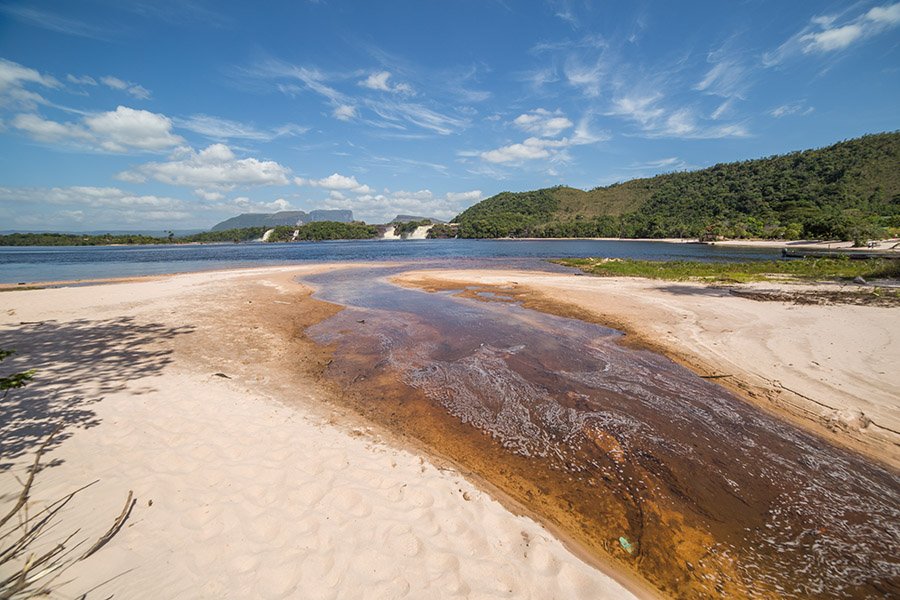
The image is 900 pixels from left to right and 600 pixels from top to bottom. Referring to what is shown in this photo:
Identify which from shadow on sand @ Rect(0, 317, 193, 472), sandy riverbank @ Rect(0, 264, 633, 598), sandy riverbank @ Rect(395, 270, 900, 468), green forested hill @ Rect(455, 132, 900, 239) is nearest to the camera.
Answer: sandy riverbank @ Rect(0, 264, 633, 598)

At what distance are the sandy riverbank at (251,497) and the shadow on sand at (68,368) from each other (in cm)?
5

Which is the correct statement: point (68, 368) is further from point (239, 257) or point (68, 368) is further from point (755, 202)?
point (755, 202)

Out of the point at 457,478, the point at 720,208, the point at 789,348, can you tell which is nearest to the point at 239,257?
the point at 457,478

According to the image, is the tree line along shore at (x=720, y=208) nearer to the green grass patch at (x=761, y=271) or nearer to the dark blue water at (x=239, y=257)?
the dark blue water at (x=239, y=257)

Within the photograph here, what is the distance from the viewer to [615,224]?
11712 cm

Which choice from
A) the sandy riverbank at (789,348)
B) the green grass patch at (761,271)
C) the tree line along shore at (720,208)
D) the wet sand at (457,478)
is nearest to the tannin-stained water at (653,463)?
the wet sand at (457,478)

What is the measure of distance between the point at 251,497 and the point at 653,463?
6.22 meters

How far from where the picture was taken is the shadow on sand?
538 cm

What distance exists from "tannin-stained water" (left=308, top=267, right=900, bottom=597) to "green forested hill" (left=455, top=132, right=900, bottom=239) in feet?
232

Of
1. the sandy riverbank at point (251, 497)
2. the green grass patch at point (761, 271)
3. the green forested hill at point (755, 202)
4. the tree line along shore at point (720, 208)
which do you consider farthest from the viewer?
the tree line along shore at point (720, 208)

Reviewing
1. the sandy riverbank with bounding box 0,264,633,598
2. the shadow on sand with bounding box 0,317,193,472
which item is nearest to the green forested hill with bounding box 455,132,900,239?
the sandy riverbank with bounding box 0,264,633,598

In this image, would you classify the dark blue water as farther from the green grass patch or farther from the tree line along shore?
the tree line along shore

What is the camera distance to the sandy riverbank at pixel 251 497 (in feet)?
10.7

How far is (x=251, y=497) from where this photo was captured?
4266 mm
